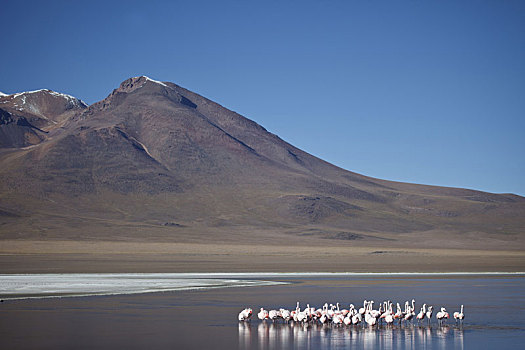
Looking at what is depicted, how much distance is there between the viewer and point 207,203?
155625 millimetres

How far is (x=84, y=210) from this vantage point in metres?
145

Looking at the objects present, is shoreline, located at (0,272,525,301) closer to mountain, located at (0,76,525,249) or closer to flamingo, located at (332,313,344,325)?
flamingo, located at (332,313,344,325)

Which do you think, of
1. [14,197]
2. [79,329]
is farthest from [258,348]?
[14,197]

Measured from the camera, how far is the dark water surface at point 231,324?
58.1 ft

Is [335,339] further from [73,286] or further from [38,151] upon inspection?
[38,151]

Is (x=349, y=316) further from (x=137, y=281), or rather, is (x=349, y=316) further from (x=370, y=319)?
(x=137, y=281)

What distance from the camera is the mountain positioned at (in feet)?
406

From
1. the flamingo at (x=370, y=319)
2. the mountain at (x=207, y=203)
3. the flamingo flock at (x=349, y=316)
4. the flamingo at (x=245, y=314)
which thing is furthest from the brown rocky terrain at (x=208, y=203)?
the flamingo at (x=370, y=319)

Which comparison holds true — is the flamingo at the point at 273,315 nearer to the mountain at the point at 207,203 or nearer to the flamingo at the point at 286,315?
the flamingo at the point at 286,315

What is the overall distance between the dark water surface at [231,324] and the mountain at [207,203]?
82.3 meters

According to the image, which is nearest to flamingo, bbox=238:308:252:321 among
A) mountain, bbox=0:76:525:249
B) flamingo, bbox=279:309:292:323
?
flamingo, bbox=279:309:292:323

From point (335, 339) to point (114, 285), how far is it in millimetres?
17900

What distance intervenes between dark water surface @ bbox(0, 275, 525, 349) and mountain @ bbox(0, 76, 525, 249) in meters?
82.3

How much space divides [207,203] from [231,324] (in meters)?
135
